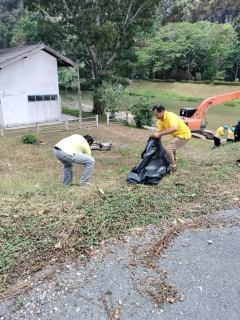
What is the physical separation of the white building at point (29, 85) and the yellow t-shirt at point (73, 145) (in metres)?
11.3

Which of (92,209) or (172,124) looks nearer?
(92,209)

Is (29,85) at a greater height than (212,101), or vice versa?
(29,85)

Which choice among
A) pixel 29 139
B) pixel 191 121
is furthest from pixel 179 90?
pixel 29 139

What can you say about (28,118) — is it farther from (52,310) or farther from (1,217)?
(52,310)

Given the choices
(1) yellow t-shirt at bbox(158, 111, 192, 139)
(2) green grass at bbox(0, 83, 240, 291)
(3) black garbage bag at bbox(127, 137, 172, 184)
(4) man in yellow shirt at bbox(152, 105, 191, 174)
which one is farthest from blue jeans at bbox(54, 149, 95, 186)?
(1) yellow t-shirt at bbox(158, 111, 192, 139)

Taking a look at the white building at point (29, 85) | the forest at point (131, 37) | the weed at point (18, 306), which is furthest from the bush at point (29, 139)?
the weed at point (18, 306)

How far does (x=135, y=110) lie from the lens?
16.4 meters

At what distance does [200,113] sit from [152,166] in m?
10.7

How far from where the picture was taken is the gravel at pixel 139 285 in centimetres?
219

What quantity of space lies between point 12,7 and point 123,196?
84595 millimetres

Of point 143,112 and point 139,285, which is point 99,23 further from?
point 139,285

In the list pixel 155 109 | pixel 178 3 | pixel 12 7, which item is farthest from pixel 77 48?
pixel 12 7

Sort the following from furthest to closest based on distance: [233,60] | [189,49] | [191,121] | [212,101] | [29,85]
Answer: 1. [189,49]
2. [233,60]
3. [29,85]
4. [191,121]
5. [212,101]

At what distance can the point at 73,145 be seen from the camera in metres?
4.75
